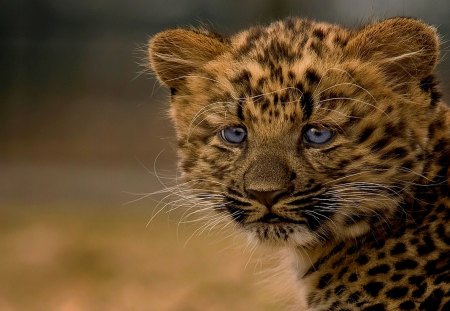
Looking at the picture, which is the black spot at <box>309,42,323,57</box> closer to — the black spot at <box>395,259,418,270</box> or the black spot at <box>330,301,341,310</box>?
the black spot at <box>395,259,418,270</box>

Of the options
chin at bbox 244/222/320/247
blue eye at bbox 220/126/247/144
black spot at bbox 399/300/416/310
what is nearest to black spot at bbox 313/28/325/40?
blue eye at bbox 220/126/247/144

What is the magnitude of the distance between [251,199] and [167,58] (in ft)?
4.40

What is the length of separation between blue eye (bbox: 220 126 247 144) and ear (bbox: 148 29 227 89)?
23.3 inches

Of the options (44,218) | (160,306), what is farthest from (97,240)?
(160,306)

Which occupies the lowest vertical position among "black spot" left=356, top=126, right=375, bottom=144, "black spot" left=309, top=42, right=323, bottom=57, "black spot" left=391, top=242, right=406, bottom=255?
"black spot" left=391, top=242, right=406, bottom=255

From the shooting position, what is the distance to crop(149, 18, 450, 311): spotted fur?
6.11 meters

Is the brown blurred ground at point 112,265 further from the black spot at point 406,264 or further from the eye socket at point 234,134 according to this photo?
the black spot at point 406,264

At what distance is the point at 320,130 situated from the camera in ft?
20.4

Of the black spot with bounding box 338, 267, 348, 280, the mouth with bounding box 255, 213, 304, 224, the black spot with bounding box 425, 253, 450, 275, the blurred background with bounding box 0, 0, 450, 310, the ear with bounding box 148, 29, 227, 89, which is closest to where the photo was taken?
the black spot with bounding box 425, 253, 450, 275

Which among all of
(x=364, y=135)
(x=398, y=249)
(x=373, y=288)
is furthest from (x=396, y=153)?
(x=373, y=288)

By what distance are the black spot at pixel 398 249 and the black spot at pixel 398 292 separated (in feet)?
0.75

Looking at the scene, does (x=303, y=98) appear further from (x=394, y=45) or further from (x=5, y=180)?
(x=5, y=180)

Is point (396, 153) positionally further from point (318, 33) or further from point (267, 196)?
point (318, 33)

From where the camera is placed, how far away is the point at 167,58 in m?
7.02
